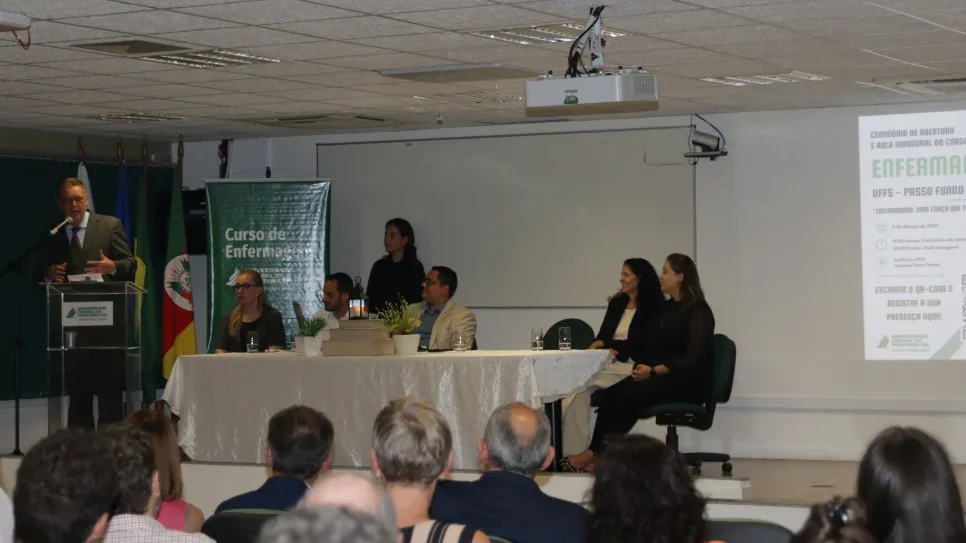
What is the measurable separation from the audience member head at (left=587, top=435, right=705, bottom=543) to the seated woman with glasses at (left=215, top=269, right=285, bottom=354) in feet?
18.1

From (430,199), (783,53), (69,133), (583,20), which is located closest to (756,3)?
(583,20)

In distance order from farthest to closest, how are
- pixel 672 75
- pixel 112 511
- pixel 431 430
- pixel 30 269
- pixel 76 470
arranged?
1. pixel 30 269
2. pixel 672 75
3. pixel 431 430
4. pixel 112 511
5. pixel 76 470

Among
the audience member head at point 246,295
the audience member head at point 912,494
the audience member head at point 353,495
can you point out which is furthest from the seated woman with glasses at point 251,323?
the audience member head at point 353,495

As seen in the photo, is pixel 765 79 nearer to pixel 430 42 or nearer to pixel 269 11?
pixel 430 42

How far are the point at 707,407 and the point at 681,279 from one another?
81cm

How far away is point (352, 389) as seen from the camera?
22.7 ft

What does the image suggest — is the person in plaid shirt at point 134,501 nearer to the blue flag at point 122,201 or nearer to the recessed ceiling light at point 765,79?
the recessed ceiling light at point 765,79

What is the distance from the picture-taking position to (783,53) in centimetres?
675

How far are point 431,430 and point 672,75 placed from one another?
4884 mm

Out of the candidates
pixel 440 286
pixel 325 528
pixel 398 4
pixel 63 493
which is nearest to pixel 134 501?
pixel 63 493

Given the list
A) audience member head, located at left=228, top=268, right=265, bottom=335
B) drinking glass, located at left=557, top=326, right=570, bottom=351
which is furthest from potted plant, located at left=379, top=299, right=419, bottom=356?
audience member head, located at left=228, top=268, right=265, bottom=335

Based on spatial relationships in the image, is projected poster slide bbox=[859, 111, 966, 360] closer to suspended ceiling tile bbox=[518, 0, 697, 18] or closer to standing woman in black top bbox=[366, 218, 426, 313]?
standing woman in black top bbox=[366, 218, 426, 313]

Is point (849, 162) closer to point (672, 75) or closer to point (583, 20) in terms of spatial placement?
point (672, 75)

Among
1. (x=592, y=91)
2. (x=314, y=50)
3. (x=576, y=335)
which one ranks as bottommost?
(x=576, y=335)
